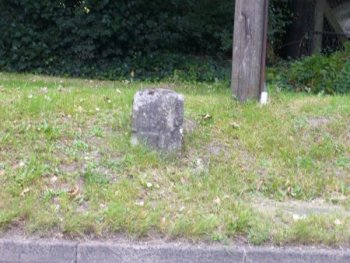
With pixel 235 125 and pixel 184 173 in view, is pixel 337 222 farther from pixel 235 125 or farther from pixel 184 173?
pixel 235 125

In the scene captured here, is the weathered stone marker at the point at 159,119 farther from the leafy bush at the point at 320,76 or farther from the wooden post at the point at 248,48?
the leafy bush at the point at 320,76

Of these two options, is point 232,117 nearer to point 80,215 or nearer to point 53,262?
point 80,215

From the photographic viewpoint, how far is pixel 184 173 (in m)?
5.58

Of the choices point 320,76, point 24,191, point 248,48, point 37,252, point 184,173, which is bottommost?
point 37,252

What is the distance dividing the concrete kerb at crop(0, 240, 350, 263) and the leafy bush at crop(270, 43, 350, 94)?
4.76 m

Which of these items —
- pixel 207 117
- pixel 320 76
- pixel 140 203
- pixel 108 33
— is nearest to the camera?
pixel 140 203

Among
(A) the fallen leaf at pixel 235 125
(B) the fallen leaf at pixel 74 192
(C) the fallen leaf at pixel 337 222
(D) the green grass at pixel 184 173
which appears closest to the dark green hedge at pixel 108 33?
(D) the green grass at pixel 184 173

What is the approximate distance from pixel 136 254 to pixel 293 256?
109cm

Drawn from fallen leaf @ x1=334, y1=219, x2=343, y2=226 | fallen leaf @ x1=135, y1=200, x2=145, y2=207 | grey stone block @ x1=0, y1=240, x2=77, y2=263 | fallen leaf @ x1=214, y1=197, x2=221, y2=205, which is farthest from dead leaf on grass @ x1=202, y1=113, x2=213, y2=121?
grey stone block @ x1=0, y1=240, x2=77, y2=263

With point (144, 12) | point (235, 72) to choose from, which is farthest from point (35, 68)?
point (235, 72)

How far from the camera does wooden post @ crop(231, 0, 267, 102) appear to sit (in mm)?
6996

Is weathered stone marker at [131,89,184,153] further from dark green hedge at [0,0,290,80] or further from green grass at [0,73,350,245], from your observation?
dark green hedge at [0,0,290,80]

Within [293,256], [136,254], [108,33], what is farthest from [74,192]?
[108,33]

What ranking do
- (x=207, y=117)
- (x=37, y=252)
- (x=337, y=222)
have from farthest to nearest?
(x=207, y=117)
(x=337, y=222)
(x=37, y=252)
